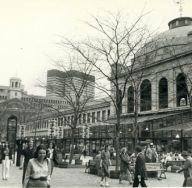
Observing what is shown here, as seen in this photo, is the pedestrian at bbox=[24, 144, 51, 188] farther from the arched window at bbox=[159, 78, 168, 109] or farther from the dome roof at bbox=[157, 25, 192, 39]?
the dome roof at bbox=[157, 25, 192, 39]

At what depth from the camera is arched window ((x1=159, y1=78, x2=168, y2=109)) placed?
138 ft

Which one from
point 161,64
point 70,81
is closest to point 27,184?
point 70,81

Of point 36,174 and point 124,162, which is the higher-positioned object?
point 36,174

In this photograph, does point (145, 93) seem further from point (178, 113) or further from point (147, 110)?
point (178, 113)

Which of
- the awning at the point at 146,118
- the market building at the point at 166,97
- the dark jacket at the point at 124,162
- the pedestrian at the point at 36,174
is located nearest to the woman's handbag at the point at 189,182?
the pedestrian at the point at 36,174

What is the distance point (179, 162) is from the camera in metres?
21.7

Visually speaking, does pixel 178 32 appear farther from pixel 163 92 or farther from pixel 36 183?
pixel 36 183

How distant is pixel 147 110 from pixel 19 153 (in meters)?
24.7

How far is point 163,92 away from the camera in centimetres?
4294

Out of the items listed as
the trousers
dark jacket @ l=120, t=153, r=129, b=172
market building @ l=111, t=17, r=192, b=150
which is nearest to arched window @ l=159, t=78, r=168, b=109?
market building @ l=111, t=17, r=192, b=150

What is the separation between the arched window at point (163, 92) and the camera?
42100mm

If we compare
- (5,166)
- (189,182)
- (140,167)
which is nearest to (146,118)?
(5,166)

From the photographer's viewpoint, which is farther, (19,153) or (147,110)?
(147,110)

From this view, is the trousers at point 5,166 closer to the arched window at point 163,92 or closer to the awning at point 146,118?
the awning at point 146,118
